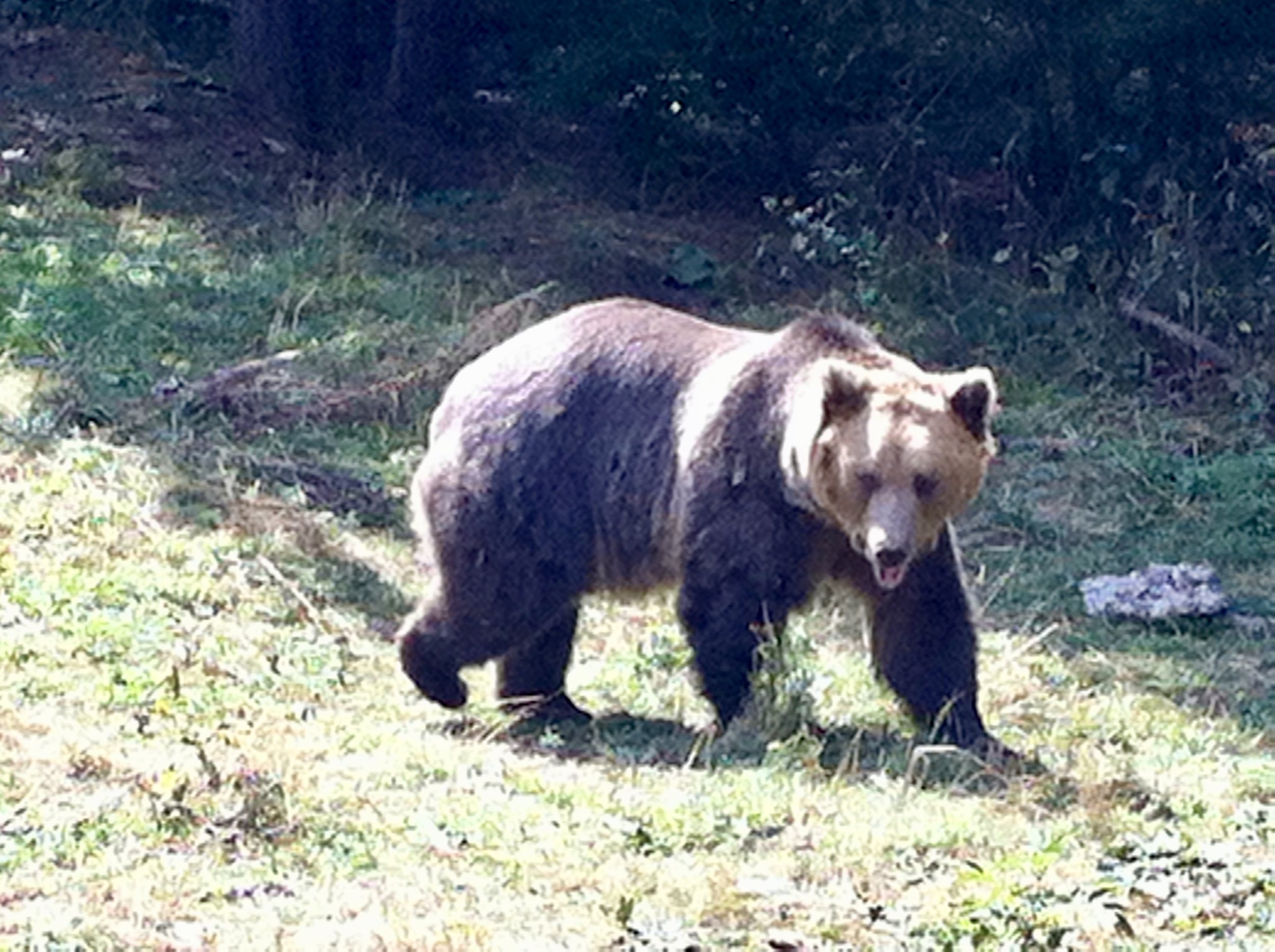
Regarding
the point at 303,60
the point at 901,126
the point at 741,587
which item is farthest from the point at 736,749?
the point at 303,60

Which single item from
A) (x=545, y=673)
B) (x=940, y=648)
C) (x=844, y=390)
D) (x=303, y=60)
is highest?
(x=844, y=390)

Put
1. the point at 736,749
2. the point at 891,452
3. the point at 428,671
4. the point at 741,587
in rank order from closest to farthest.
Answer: the point at 891,452 → the point at 736,749 → the point at 741,587 → the point at 428,671

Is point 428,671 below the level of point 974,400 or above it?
below

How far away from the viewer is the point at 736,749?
6926 mm

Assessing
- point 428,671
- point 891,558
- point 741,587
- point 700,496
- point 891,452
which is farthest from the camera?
point 428,671

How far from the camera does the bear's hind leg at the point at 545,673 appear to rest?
7.65 metres

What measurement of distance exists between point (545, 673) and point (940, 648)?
4.08 ft

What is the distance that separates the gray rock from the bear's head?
6.82ft

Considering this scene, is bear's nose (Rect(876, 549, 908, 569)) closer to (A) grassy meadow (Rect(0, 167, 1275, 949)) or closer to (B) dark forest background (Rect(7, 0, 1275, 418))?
(A) grassy meadow (Rect(0, 167, 1275, 949))

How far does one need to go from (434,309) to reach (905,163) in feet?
11.4

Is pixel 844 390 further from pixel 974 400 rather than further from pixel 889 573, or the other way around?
pixel 889 573

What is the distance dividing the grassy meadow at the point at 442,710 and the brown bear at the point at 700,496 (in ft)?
0.66

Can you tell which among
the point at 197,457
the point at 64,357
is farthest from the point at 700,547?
the point at 64,357

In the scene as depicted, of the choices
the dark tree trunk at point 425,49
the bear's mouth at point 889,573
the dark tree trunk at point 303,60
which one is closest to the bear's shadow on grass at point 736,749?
the bear's mouth at point 889,573
